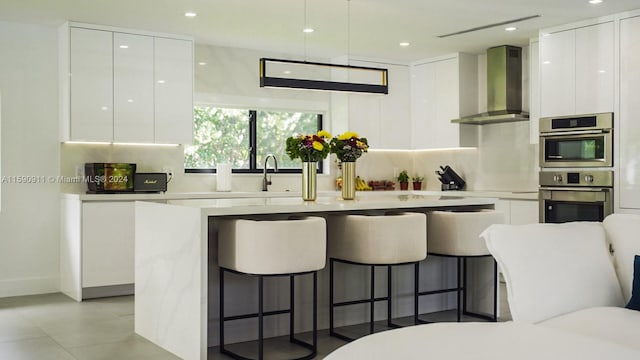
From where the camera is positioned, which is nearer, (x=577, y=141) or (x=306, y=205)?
(x=306, y=205)

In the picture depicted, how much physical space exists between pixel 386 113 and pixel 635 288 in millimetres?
5262

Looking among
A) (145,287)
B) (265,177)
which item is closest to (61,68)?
→ (265,177)

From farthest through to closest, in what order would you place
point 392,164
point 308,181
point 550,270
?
point 392,164
point 308,181
point 550,270

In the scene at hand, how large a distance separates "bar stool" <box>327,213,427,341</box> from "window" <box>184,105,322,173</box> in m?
3.13

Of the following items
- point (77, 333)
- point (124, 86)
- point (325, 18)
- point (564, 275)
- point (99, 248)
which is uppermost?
point (325, 18)

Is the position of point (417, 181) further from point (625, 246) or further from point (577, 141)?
point (625, 246)

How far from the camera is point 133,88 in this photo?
6.32 m

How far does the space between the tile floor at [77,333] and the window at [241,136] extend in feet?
6.05

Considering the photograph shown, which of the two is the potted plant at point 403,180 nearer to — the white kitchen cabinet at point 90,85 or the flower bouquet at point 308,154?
the white kitchen cabinet at point 90,85

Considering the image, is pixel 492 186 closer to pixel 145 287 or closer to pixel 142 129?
pixel 142 129

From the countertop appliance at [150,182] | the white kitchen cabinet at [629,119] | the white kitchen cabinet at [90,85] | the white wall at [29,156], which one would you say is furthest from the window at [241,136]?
the white kitchen cabinet at [629,119]

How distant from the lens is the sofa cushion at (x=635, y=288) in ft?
9.39

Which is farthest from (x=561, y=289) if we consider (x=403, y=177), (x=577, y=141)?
Answer: (x=403, y=177)

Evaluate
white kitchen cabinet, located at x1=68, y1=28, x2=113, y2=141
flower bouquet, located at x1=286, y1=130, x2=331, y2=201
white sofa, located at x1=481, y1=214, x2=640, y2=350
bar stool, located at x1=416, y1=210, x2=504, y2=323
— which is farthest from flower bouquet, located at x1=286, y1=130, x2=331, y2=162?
white kitchen cabinet, located at x1=68, y1=28, x2=113, y2=141
